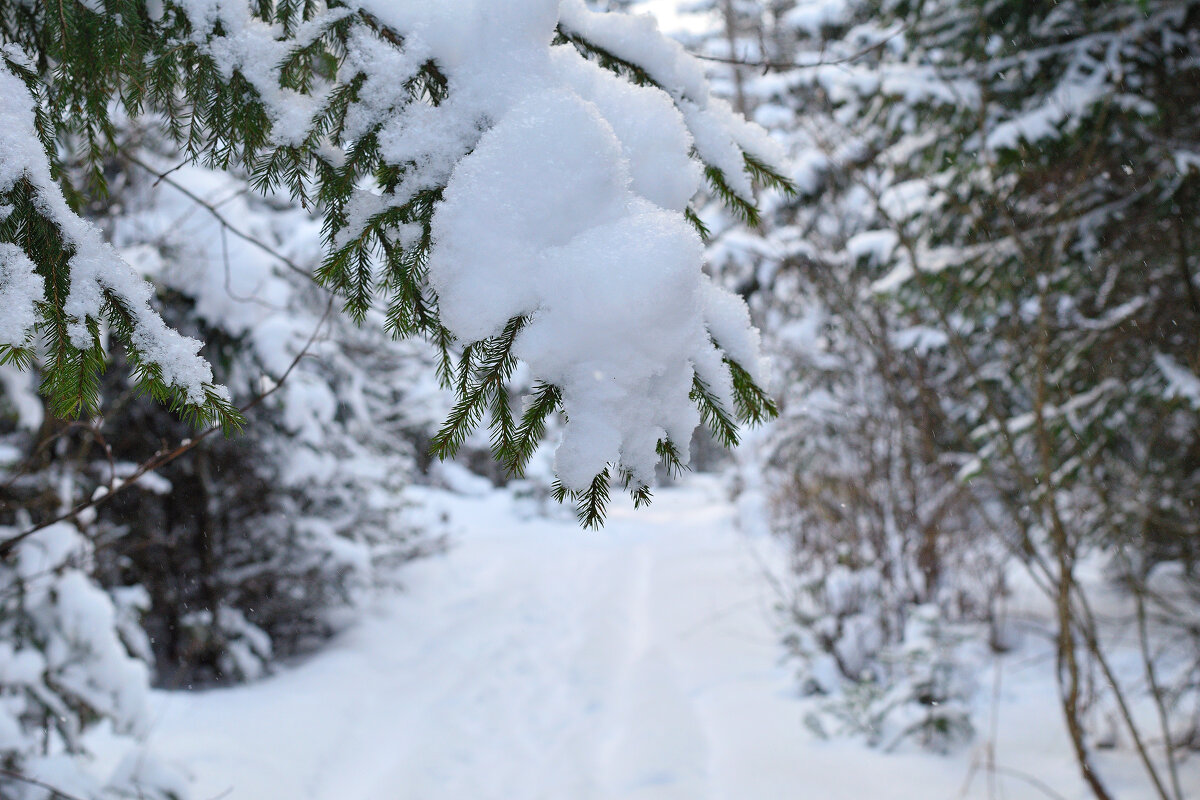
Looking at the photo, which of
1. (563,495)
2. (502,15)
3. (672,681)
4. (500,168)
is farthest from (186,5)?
(672,681)

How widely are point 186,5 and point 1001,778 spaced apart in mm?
4147

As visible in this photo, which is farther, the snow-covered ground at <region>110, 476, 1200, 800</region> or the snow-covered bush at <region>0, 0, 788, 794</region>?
the snow-covered ground at <region>110, 476, 1200, 800</region>

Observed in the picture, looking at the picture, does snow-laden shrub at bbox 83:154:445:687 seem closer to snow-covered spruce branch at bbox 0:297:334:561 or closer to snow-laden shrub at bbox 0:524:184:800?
snow-laden shrub at bbox 0:524:184:800

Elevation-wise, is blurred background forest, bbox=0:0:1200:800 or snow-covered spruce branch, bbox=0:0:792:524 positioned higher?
blurred background forest, bbox=0:0:1200:800

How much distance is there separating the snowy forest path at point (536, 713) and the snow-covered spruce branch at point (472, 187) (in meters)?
2.53

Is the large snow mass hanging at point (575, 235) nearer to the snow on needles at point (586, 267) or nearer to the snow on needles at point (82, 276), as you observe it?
the snow on needles at point (586, 267)

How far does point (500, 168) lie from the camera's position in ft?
3.26

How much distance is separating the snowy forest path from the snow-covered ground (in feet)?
0.05

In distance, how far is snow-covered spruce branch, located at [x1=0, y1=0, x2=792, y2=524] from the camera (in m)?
0.92

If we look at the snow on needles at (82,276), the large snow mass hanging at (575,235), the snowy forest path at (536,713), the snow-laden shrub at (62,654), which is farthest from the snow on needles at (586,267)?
the snowy forest path at (536,713)

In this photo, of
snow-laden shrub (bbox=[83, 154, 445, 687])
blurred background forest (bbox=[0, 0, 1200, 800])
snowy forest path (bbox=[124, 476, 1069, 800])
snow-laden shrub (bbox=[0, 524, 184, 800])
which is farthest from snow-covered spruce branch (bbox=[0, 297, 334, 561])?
snow-laden shrub (bbox=[83, 154, 445, 687])

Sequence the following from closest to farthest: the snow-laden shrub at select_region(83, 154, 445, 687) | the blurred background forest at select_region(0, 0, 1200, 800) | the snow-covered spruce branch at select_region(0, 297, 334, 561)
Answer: the snow-covered spruce branch at select_region(0, 297, 334, 561), the blurred background forest at select_region(0, 0, 1200, 800), the snow-laden shrub at select_region(83, 154, 445, 687)

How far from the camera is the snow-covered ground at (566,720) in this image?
11.3 ft

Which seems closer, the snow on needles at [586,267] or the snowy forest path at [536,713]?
the snow on needles at [586,267]
